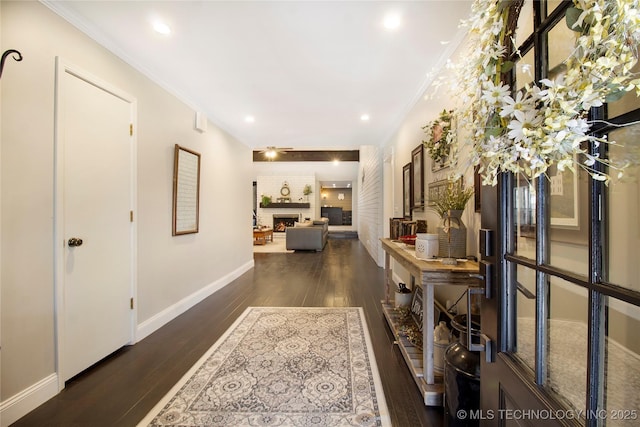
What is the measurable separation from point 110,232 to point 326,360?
200 centimetres

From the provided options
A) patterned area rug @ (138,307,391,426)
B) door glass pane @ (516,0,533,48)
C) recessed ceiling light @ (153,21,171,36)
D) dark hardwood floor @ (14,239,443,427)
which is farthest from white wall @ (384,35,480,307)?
recessed ceiling light @ (153,21,171,36)

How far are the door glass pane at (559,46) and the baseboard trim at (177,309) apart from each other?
3.13 meters

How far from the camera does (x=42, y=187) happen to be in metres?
1.61

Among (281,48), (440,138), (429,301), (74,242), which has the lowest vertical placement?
(429,301)

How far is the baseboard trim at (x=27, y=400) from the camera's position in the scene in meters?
1.43

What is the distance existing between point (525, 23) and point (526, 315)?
825mm

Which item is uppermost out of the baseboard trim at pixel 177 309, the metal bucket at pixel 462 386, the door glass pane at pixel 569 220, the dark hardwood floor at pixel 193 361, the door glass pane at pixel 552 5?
the door glass pane at pixel 552 5

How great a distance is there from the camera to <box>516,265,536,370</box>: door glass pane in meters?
0.70

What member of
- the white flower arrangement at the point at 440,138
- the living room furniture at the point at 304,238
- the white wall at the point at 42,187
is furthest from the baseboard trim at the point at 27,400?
the living room furniture at the point at 304,238

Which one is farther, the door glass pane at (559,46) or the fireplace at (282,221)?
the fireplace at (282,221)

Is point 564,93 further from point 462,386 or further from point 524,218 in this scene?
point 462,386

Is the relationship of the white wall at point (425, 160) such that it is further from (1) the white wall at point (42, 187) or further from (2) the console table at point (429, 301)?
(1) the white wall at point (42, 187)

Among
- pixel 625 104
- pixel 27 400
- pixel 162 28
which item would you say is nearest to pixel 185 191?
pixel 162 28

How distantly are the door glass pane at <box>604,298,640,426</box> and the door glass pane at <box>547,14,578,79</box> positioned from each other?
1.68 ft
